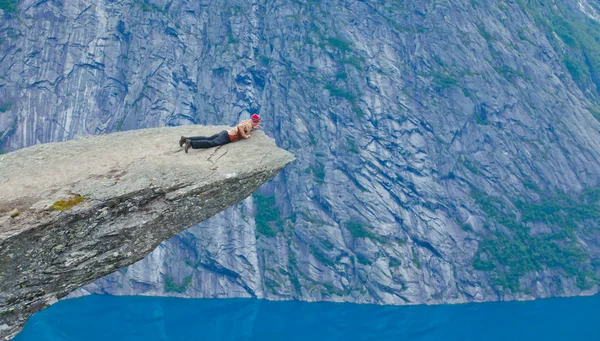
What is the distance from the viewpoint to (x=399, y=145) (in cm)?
9750

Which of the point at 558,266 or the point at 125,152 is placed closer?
the point at 125,152

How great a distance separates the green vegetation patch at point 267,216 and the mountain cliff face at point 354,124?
39cm

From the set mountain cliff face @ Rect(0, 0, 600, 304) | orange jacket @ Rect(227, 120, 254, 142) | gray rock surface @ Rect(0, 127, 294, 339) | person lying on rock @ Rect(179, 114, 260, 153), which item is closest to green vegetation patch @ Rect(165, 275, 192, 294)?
mountain cliff face @ Rect(0, 0, 600, 304)

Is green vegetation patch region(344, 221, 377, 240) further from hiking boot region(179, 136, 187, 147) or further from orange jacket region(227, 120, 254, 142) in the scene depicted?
hiking boot region(179, 136, 187, 147)

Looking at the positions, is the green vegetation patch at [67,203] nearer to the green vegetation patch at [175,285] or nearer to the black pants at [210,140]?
the black pants at [210,140]

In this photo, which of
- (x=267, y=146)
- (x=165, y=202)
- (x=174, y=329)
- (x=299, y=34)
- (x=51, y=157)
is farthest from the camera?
(x=299, y=34)

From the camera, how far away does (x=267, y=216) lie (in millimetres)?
95625

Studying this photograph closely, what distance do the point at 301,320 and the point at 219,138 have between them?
5966cm

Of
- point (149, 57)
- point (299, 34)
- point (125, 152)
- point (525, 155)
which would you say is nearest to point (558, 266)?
point (525, 155)

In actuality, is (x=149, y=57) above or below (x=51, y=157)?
below

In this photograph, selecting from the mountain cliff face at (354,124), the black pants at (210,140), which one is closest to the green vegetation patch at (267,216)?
the mountain cliff face at (354,124)

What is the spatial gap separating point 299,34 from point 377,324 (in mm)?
60067

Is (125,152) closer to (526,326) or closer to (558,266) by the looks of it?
(526,326)

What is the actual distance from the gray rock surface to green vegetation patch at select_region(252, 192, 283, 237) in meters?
79.6
